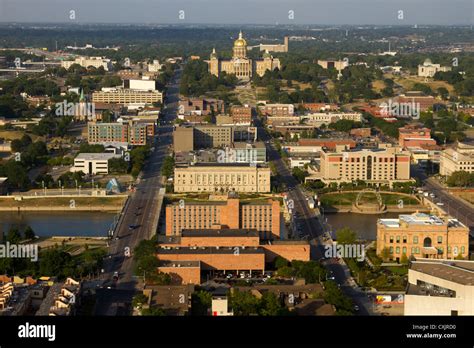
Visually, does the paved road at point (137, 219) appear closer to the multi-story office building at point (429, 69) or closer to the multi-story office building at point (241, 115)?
the multi-story office building at point (241, 115)

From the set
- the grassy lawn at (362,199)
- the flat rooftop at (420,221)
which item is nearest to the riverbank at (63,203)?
the grassy lawn at (362,199)

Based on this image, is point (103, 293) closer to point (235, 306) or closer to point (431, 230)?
point (235, 306)

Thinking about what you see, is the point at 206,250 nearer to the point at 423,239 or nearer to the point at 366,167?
the point at 423,239

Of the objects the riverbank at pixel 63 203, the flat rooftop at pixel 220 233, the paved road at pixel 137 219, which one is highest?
the flat rooftop at pixel 220 233

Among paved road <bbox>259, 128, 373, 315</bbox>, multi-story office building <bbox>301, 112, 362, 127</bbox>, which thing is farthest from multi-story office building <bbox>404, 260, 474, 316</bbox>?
multi-story office building <bbox>301, 112, 362, 127</bbox>

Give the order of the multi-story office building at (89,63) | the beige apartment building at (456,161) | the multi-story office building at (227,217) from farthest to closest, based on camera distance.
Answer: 1. the multi-story office building at (89,63)
2. the beige apartment building at (456,161)
3. the multi-story office building at (227,217)

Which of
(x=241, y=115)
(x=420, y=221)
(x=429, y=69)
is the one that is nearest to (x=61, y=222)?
(x=420, y=221)
